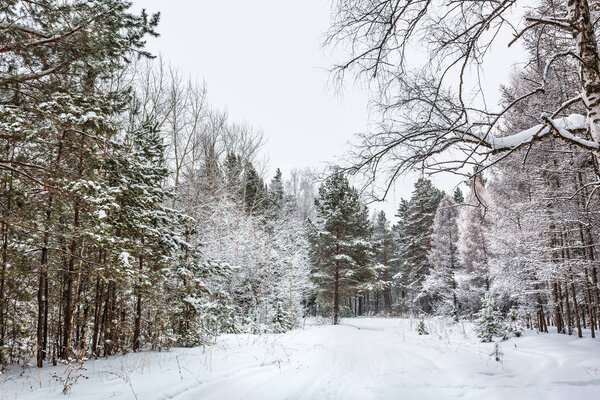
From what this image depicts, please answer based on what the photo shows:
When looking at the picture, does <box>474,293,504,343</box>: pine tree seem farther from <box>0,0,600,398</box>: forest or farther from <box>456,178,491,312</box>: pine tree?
<box>456,178,491,312</box>: pine tree

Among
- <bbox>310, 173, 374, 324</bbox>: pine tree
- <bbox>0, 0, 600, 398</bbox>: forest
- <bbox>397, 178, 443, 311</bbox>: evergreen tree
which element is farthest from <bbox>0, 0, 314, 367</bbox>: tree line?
<bbox>397, 178, 443, 311</bbox>: evergreen tree

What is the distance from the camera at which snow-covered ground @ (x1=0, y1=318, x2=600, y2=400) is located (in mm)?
4023

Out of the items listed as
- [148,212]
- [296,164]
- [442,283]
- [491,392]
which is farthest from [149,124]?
[296,164]

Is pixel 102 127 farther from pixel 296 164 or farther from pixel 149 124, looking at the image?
pixel 296 164

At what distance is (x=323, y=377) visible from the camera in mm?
4926

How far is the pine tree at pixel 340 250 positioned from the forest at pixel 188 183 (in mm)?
137

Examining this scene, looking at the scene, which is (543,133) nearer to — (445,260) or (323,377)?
(323,377)

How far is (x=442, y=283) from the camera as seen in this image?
23344 mm

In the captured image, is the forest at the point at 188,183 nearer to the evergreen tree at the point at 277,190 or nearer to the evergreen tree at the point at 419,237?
the evergreen tree at the point at 419,237

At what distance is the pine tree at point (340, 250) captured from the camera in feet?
64.2

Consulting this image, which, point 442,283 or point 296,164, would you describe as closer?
point 442,283

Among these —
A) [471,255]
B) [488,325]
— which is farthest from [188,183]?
[471,255]

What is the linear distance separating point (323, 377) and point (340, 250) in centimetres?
1537

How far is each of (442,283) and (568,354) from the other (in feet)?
57.8
